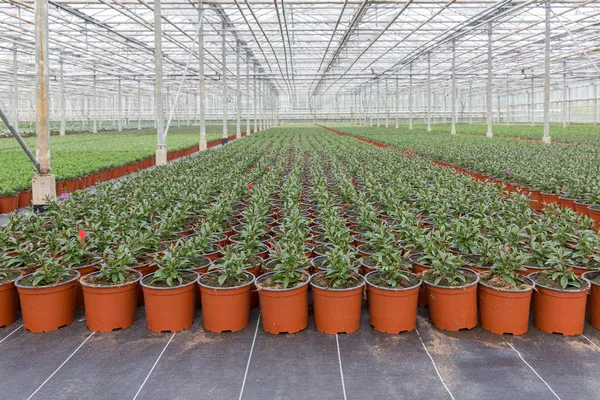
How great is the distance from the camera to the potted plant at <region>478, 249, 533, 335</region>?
13.2 ft

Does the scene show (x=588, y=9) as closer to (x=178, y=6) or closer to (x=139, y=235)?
(x=178, y=6)

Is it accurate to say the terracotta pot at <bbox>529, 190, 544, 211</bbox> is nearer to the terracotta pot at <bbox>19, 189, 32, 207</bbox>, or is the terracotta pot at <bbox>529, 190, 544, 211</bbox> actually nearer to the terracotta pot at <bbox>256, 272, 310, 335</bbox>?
the terracotta pot at <bbox>256, 272, 310, 335</bbox>

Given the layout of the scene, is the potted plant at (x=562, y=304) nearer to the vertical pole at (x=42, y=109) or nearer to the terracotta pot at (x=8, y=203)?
the vertical pole at (x=42, y=109)

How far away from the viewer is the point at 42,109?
7770mm

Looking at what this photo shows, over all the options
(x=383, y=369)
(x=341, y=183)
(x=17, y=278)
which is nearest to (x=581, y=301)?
(x=383, y=369)

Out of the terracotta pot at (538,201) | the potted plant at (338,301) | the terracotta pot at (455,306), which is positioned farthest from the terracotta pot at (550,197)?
the potted plant at (338,301)

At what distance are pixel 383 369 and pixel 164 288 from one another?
188 centimetres

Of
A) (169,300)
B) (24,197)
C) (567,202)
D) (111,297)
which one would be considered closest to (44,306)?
(111,297)

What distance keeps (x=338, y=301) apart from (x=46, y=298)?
2460 mm

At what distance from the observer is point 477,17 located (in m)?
21.6

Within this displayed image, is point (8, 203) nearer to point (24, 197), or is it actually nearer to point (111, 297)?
point (24, 197)

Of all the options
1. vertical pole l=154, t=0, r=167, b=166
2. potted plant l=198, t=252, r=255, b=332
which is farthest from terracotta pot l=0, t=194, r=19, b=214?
potted plant l=198, t=252, r=255, b=332

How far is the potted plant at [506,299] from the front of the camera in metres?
4.02

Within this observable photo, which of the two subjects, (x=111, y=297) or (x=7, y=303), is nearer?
(x=111, y=297)
